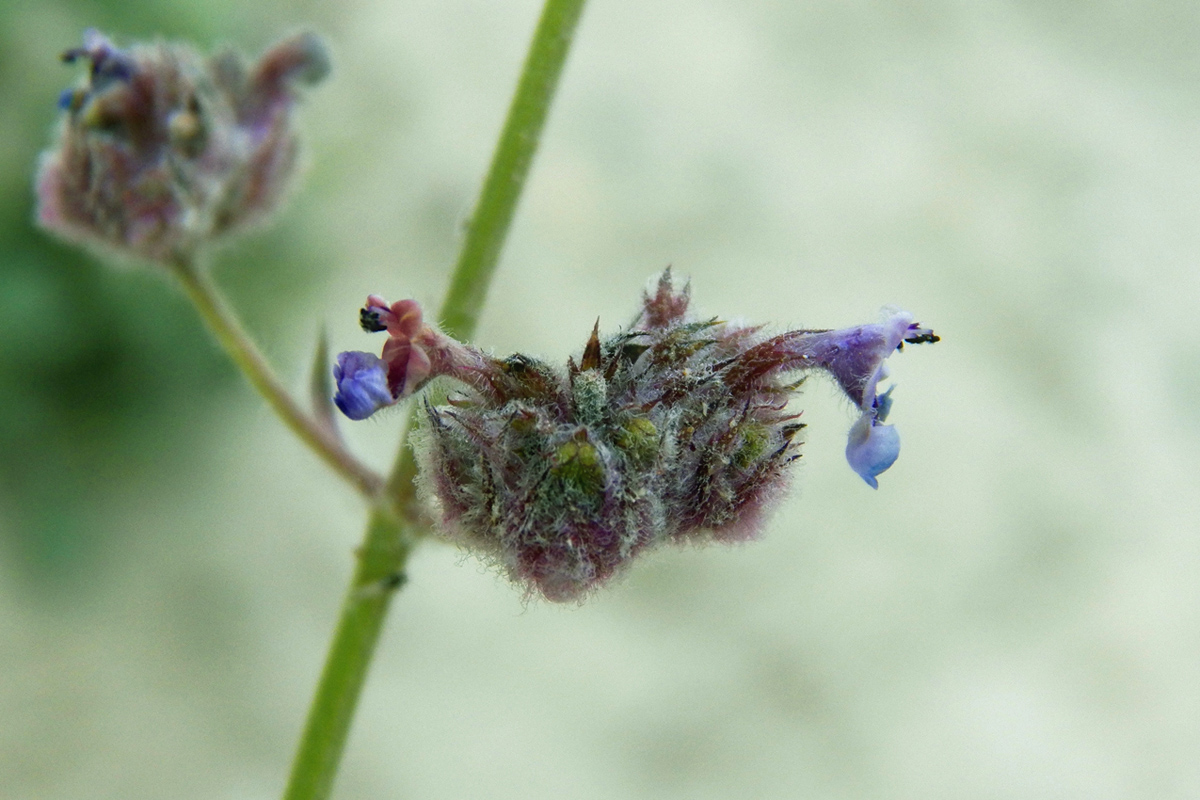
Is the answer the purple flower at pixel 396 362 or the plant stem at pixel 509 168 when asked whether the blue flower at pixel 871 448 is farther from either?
the plant stem at pixel 509 168

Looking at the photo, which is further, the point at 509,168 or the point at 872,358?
the point at 509,168

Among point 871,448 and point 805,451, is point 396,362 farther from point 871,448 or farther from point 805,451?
point 805,451

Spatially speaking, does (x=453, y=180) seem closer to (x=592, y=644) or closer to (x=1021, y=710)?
(x=592, y=644)

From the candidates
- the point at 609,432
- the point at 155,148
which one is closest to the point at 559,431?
the point at 609,432

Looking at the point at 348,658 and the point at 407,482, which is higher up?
the point at 407,482

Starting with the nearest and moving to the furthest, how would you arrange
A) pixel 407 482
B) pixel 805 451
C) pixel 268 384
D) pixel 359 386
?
pixel 359 386 → pixel 407 482 → pixel 268 384 → pixel 805 451

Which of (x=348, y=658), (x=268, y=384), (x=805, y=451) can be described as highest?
(x=805, y=451)

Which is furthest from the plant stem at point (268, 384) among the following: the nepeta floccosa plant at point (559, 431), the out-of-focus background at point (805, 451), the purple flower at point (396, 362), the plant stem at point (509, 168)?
the out-of-focus background at point (805, 451)
